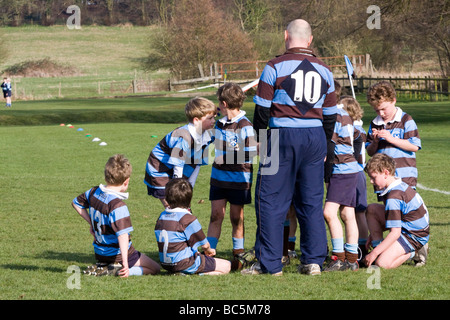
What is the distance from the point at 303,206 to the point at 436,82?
34.7 metres

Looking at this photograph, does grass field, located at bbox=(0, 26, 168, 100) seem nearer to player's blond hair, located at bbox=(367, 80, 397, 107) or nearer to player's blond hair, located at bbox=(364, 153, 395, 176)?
player's blond hair, located at bbox=(367, 80, 397, 107)

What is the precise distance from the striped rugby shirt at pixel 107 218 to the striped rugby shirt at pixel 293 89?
151 cm

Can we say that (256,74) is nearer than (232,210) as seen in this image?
No

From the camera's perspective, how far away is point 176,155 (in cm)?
677

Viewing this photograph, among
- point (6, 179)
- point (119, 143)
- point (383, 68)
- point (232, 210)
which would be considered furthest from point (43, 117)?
point (383, 68)

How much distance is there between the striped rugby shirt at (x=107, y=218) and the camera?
19.3 ft

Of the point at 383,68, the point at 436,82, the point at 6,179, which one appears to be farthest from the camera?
the point at 383,68

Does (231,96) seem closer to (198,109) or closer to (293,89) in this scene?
(198,109)

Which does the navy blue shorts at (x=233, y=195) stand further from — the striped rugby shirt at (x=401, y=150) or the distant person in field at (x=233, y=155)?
the striped rugby shirt at (x=401, y=150)

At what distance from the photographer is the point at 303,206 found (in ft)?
19.4

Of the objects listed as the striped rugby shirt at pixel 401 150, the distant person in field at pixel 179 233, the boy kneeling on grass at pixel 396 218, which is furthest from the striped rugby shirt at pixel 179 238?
the striped rugby shirt at pixel 401 150

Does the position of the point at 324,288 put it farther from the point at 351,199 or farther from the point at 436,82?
the point at 436,82

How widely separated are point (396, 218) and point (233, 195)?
63.6 inches

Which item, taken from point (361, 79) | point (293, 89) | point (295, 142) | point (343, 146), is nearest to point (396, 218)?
point (343, 146)
